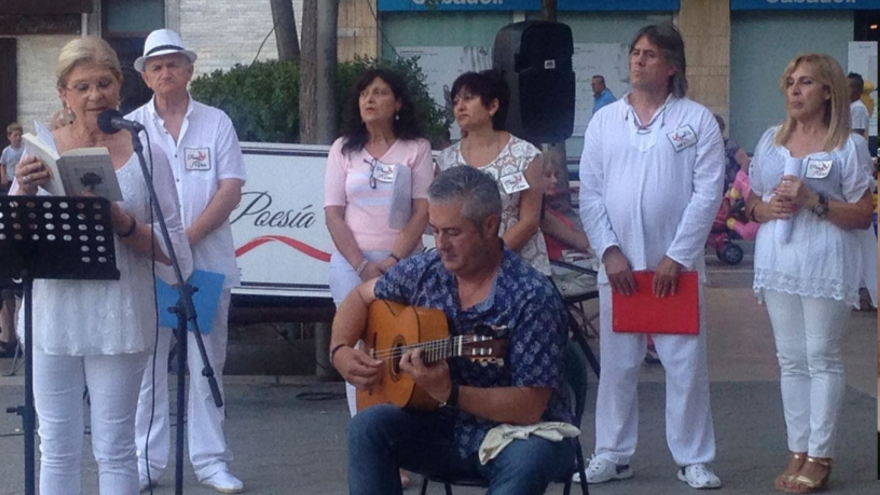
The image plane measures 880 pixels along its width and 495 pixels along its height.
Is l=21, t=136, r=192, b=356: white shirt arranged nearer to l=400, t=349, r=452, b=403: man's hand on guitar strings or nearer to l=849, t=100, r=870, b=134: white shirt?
l=400, t=349, r=452, b=403: man's hand on guitar strings

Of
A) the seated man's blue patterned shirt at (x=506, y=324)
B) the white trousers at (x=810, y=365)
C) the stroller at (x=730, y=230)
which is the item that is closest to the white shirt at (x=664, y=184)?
the white trousers at (x=810, y=365)

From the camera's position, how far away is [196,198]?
6.33 meters

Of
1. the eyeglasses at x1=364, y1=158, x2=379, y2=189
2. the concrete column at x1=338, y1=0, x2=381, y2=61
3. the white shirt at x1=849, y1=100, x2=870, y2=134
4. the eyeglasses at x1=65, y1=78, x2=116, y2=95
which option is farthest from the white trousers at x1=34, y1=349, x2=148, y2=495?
the concrete column at x1=338, y1=0, x2=381, y2=61

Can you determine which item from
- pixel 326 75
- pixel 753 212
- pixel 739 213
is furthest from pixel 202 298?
pixel 739 213

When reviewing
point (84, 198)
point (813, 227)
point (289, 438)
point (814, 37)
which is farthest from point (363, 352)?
point (814, 37)

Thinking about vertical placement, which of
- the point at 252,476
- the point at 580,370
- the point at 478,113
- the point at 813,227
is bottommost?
the point at 252,476

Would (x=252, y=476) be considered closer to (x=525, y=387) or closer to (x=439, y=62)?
(x=525, y=387)

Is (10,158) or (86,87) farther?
(10,158)

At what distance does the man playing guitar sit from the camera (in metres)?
4.35

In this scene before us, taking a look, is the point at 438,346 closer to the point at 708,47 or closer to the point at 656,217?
the point at 656,217

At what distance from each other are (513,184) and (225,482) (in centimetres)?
188

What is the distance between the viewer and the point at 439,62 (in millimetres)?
21609

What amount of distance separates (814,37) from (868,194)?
16515 mm

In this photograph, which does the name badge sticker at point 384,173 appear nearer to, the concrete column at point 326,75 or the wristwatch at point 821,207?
the wristwatch at point 821,207
